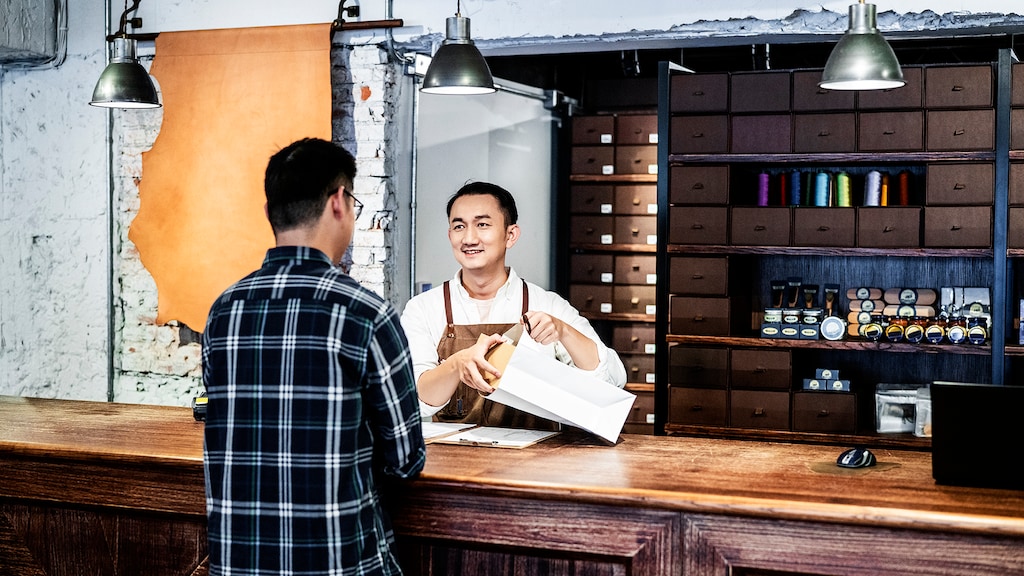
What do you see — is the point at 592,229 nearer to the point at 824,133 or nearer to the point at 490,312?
the point at 824,133

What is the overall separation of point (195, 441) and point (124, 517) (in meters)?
0.26

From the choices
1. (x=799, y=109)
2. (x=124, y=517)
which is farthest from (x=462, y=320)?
(x=799, y=109)

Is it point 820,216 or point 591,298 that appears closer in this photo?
point 820,216

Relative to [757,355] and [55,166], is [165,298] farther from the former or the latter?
[757,355]

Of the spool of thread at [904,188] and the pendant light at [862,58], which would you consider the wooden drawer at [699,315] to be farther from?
the pendant light at [862,58]

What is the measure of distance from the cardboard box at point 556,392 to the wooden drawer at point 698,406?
1.71 meters

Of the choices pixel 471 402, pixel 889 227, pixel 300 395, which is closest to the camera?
pixel 300 395

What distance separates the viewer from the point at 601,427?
8.92 feet

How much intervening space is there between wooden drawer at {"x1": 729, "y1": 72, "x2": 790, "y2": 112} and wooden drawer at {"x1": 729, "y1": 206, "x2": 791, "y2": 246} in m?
0.41

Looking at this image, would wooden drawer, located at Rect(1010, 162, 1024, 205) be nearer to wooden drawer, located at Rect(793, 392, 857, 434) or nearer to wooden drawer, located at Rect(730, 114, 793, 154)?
wooden drawer, located at Rect(730, 114, 793, 154)

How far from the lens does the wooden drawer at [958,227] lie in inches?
159

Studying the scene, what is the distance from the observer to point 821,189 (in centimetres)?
441

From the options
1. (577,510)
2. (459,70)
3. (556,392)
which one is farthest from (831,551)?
(459,70)

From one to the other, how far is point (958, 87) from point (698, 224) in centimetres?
113
